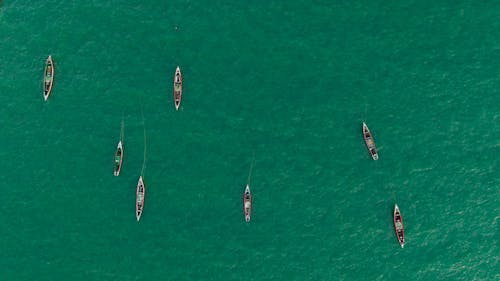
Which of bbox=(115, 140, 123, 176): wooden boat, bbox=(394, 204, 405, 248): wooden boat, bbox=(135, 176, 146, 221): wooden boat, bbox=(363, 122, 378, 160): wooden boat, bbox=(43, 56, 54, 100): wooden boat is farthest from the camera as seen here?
bbox=(43, 56, 54, 100): wooden boat

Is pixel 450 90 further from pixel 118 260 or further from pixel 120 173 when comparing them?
pixel 118 260

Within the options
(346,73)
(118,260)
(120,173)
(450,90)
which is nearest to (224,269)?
(118,260)

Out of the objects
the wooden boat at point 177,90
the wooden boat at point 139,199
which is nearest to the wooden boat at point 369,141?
the wooden boat at point 177,90

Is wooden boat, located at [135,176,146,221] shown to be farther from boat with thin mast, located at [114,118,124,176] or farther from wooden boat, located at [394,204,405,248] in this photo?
wooden boat, located at [394,204,405,248]

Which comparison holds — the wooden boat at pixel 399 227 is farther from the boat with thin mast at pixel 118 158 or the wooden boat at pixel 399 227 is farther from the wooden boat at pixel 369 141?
the boat with thin mast at pixel 118 158

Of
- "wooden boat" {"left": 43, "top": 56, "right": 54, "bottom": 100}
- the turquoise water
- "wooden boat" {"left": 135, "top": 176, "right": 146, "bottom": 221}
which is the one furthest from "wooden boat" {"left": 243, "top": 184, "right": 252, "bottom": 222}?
"wooden boat" {"left": 43, "top": 56, "right": 54, "bottom": 100}

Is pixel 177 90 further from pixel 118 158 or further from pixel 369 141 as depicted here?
pixel 369 141

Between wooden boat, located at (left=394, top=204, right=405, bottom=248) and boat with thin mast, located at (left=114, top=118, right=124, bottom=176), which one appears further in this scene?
boat with thin mast, located at (left=114, top=118, right=124, bottom=176)

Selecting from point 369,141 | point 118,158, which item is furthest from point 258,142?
point 118,158
